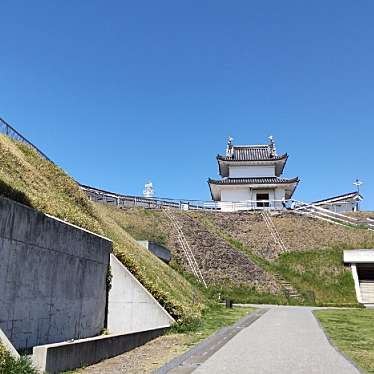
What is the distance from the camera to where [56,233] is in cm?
919

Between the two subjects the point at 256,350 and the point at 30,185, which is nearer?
the point at 256,350

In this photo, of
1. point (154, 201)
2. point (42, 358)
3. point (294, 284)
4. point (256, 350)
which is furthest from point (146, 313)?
point (154, 201)

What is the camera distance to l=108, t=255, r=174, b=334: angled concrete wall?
12.1 m

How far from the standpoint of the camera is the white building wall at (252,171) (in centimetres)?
5428

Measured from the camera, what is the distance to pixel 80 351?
7.56m

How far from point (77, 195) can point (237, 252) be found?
1887 cm

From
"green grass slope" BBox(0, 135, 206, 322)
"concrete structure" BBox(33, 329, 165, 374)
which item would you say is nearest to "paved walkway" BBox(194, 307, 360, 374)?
"concrete structure" BBox(33, 329, 165, 374)

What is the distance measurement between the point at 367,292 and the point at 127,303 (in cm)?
2239

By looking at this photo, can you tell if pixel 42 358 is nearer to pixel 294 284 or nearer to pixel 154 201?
pixel 294 284

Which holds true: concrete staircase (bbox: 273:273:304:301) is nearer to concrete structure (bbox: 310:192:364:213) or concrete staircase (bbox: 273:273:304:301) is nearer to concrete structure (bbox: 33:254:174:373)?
concrete structure (bbox: 33:254:174:373)

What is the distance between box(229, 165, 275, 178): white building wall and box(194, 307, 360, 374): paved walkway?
135 feet

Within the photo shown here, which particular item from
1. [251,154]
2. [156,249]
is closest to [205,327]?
[156,249]

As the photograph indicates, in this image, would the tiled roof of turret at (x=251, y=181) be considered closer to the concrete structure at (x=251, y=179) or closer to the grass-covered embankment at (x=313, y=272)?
the concrete structure at (x=251, y=179)

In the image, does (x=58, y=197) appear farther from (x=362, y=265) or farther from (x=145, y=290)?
(x=362, y=265)
